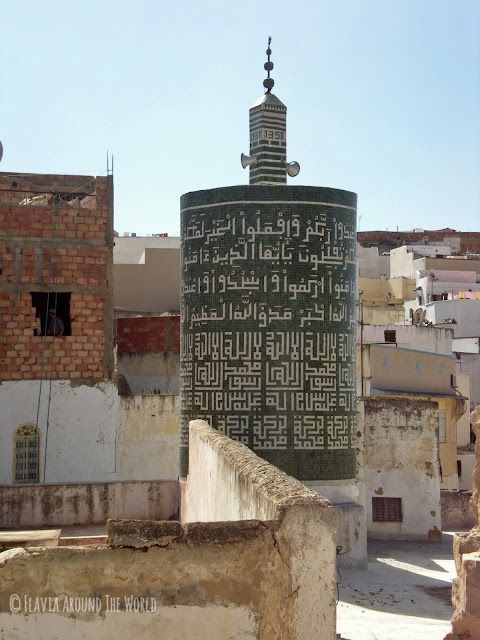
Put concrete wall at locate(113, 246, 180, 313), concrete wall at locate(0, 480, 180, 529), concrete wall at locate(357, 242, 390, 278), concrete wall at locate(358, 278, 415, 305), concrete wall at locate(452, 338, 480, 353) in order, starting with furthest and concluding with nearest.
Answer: concrete wall at locate(357, 242, 390, 278) → concrete wall at locate(358, 278, 415, 305) → concrete wall at locate(452, 338, 480, 353) → concrete wall at locate(113, 246, 180, 313) → concrete wall at locate(0, 480, 180, 529)

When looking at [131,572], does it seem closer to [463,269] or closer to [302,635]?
Answer: [302,635]

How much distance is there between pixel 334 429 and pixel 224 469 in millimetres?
4291

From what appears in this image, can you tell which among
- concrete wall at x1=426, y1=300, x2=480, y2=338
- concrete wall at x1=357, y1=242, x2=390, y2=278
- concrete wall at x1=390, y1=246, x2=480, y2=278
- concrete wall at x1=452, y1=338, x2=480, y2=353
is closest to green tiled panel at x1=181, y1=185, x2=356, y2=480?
concrete wall at x1=452, y1=338, x2=480, y2=353

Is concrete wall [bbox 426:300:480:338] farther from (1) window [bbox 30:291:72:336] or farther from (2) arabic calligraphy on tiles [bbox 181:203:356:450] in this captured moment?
(2) arabic calligraphy on tiles [bbox 181:203:356:450]

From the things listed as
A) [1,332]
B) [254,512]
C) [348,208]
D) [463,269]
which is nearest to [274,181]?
[348,208]

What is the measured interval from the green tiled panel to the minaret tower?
1727 mm

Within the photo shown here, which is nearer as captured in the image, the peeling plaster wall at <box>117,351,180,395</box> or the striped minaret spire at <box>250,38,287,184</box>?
the striped minaret spire at <box>250,38,287,184</box>

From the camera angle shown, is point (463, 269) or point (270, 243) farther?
point (463, 269)

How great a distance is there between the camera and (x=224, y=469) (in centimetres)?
796

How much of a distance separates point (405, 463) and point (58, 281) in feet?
24.7

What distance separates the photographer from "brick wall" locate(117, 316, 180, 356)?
20562 millimetres

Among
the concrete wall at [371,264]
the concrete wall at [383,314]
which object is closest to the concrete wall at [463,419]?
the concrete wall at [383,314]

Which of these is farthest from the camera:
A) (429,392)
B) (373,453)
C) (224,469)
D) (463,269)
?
(463,269)

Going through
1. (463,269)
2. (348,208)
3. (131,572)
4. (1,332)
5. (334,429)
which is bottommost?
(131,572)
